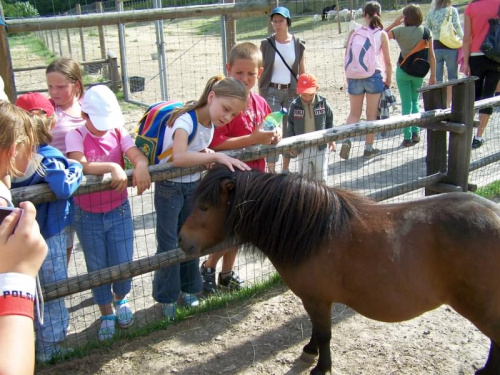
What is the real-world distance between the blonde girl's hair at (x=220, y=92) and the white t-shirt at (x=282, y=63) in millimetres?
2516

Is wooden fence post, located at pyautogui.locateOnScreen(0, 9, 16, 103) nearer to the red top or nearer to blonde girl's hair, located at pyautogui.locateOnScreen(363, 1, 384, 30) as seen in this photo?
the red top

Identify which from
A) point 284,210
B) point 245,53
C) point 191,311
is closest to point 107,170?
point 284,210

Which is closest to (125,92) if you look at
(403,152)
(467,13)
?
(403,152)

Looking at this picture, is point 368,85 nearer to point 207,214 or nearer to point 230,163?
point 230,163

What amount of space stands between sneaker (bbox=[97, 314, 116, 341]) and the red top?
4.15 feet

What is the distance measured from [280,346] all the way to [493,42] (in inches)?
193

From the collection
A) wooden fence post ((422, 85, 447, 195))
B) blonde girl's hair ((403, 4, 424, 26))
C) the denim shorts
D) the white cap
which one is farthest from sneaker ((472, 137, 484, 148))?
the white cap

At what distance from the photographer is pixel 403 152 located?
6855 mm

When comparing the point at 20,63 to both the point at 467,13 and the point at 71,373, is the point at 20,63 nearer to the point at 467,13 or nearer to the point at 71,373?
the point at 467,13

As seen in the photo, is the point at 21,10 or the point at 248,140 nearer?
the point at 248,140

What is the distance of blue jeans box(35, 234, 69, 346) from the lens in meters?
2.78

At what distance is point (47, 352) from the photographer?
2895 mm

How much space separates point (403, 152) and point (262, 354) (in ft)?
15.0

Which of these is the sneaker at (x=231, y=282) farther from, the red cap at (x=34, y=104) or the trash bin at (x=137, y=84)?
the trash bin at (x=137, y=84)
